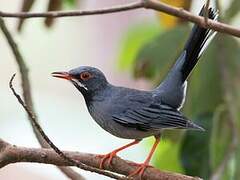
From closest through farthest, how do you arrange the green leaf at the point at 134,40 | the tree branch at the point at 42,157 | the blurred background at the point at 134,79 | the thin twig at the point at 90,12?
the thin twig at the point at 90,12 → the tree branch at the point at 42,157 → the blurred background at the point at 134,79 → the green leaf at the point at 134,40

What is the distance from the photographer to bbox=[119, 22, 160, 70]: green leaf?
4273mm

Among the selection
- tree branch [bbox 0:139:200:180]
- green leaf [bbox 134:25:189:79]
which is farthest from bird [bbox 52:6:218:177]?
green leaf [bbox 134:25:189:79]

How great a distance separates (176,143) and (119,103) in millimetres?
776

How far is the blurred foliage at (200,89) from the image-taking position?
3.24 meters

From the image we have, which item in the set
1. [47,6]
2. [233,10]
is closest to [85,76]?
[47,6]

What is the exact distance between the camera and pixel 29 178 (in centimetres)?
552

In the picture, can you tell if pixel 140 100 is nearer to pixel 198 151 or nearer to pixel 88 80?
pixel 88 80

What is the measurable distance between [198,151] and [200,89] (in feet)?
1.09

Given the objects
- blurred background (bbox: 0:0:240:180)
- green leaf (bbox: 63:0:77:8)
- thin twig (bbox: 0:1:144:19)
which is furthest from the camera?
green leaf (bbox: 63:0:77:8)

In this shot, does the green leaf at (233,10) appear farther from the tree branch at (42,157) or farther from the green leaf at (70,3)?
the tree branch at (42,157)

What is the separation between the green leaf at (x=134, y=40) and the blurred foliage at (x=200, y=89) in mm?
591

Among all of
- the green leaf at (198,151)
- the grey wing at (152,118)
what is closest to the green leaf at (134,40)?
the green leaf at (198,151)

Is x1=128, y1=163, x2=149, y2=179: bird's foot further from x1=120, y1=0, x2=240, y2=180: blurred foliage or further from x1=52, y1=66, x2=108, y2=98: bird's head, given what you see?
x1=120, y1=0, x2=240, y2=180: blurred foliage

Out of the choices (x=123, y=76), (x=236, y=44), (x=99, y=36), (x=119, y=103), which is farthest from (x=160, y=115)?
(x=99, y=36)
